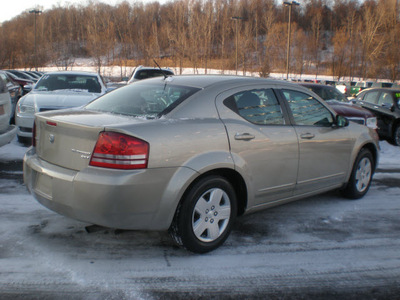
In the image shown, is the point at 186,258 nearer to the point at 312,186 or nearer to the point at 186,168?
the point at 186,168

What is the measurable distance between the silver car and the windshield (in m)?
5.30

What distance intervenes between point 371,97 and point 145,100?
9997 mm

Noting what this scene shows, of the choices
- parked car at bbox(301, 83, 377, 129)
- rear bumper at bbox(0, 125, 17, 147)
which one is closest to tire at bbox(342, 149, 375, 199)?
parked car at bbox(301, 83, 377, 129)

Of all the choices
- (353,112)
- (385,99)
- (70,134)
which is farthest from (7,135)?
(385,99)

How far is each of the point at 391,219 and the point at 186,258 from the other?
105 inches

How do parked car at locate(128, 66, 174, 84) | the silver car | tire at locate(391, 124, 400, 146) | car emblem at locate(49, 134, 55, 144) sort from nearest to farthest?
1. the silver car
2. car emblem at locate(49, 134, 55, 144)
3. tire at locate(391, 124, 400, 146)
4. parked car at locate(128, 66, 174, 84)

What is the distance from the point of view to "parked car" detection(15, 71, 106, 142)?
25.3 ft

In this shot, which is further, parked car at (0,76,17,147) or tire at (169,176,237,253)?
parked car at (0,76,17,147)

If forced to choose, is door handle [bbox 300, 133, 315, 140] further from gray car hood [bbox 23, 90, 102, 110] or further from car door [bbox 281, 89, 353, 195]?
gray car hood [bbox 23, 90, 102, 110]

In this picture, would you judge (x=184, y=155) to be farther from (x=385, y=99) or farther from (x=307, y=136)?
(x=385, y=99)

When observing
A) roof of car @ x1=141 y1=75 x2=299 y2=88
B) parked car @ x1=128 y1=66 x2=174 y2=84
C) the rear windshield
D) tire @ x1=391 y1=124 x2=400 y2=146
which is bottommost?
tire @ x1=391 y1=124 x2=400 y2=146

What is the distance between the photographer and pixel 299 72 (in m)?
61.8

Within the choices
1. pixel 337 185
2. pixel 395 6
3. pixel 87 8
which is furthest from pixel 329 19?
pixel 337 185

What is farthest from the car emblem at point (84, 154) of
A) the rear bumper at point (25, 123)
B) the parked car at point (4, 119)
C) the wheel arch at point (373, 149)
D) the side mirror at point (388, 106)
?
the side mirror at point (388, 106)
